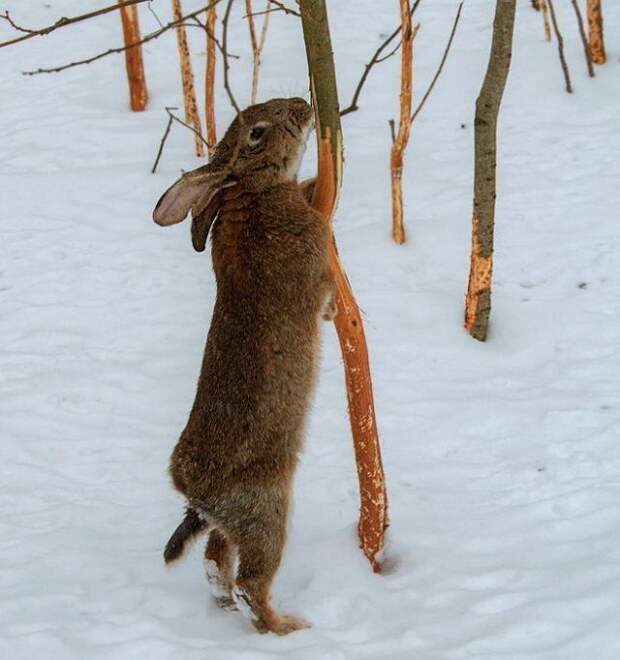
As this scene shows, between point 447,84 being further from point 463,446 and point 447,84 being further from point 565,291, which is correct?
point 463,446

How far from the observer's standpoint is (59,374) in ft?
18.9

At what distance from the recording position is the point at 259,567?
3.53 m

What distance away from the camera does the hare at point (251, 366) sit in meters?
3.54

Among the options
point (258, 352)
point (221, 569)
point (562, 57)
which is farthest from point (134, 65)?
point (221, 569)

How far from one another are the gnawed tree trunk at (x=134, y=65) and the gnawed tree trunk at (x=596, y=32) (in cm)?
378

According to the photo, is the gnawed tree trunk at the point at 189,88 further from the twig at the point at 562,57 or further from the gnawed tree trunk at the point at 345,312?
the gnawed tree trunk at the point at 345,312

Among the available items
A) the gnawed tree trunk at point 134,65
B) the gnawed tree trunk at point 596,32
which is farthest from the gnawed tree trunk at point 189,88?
the gnawed tree trunk at point 596,32

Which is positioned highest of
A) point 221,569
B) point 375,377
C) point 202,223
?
point 202,223

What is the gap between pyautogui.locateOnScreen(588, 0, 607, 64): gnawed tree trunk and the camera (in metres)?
8.12

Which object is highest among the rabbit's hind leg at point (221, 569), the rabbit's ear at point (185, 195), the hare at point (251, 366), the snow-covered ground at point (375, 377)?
the rabbit's ear at point (185, 195)

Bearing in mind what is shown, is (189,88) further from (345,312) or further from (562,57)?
(345,312)

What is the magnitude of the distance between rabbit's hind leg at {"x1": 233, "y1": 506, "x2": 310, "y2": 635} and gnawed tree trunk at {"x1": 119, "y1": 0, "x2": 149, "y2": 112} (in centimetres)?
587

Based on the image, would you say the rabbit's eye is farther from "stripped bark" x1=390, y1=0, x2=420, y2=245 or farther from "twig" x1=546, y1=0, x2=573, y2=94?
"twig" x1=546, y1=0, x2=573, y2=94

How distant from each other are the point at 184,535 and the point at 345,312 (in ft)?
3.39
